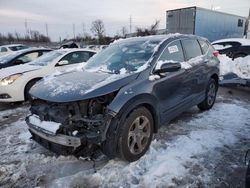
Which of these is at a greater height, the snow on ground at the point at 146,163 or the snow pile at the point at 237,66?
the snow pile at the point at 237,66

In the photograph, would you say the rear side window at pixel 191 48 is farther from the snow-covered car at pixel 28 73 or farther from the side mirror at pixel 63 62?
the side mirror at pixel 63 62

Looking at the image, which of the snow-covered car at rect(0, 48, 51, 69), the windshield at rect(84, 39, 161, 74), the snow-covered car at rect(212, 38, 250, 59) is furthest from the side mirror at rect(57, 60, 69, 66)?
the snow-covered car at rect(212, 38, 250, 59)

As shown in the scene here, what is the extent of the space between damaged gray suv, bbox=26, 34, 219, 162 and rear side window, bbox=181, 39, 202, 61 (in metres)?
0.02

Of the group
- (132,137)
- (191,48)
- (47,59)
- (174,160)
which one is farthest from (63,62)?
(174,160)

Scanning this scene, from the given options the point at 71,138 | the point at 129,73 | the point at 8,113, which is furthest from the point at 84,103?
the point at 8,113

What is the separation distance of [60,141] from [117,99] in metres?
0.89

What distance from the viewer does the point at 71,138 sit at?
121 inches

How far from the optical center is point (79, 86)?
341 cm

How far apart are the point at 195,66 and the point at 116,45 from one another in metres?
1.58

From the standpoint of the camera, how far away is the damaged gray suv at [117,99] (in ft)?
10.5

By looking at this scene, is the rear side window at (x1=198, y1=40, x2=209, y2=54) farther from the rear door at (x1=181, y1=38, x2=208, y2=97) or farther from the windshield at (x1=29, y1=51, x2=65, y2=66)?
the windshield at (x1=29, y1=51, x2=65, y2=66)

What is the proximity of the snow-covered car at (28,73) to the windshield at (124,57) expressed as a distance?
1317 mm

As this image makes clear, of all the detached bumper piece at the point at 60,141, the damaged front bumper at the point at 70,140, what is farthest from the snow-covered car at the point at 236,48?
the detached bumper piece at the point at 60,141

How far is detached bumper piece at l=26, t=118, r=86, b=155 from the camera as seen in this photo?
10.1 feet
